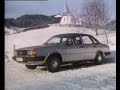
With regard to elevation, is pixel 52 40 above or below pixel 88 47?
above

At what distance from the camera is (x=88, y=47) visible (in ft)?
20.7

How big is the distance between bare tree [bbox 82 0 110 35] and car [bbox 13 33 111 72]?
29cm

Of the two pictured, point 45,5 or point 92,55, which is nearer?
point 45,5

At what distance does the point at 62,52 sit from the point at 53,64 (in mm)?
314

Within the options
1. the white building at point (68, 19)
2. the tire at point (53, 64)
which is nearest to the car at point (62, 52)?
the tire at point (53, 64)

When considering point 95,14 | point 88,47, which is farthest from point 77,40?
point 95,14

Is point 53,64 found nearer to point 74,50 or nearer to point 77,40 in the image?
point 74,50

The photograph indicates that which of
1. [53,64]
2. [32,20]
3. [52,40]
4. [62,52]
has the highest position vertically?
[32,20]

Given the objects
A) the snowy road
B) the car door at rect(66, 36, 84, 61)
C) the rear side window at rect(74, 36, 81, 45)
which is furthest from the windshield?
the snowy road

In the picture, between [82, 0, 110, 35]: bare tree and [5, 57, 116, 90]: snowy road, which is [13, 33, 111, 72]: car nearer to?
[5, 57, 116, 90]: snowy road
